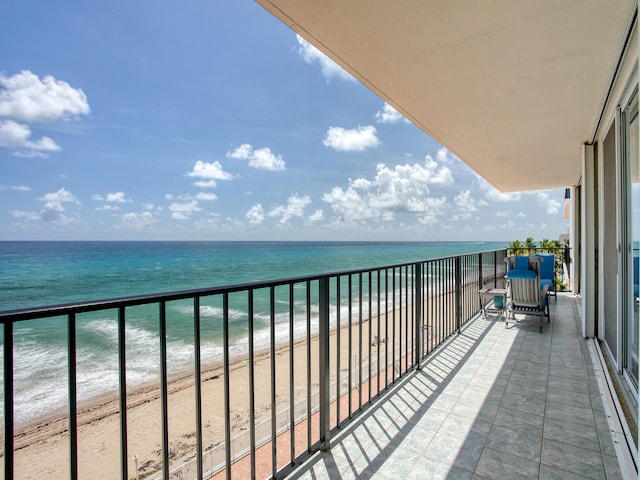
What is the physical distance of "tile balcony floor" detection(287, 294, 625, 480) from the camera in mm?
1614

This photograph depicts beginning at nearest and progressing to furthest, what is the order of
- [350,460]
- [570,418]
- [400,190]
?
1. [350,460]
2. [570,418]
3. [400,190]

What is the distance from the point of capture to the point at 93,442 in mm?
4285

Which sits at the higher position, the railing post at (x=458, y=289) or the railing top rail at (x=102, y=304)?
the railing top rail at (x=102, y=304)

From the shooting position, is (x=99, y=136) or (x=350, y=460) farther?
(x=99, y=136)

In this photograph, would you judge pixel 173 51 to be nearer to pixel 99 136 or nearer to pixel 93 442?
pixel 99 136

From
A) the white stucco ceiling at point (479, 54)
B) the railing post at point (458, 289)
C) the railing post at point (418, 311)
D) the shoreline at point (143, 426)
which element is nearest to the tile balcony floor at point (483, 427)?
the railing post at point (418, 311)

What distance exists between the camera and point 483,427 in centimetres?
198

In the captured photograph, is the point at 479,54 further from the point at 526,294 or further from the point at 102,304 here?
the point at 526,294

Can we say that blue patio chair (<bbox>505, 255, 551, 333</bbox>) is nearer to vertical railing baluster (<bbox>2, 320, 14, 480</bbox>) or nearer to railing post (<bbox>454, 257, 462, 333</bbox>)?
railing post (<bbox>454, 257, 462, 333</bbox>)

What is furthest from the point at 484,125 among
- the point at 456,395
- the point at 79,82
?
the point at 79,82

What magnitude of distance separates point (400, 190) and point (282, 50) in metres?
19.5

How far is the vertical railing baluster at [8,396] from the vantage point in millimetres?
753

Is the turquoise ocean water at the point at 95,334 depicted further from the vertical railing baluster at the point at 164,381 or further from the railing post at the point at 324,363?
the vertical railing baluster at the point at 164,381

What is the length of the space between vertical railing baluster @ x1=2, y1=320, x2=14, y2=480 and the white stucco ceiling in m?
1.80
